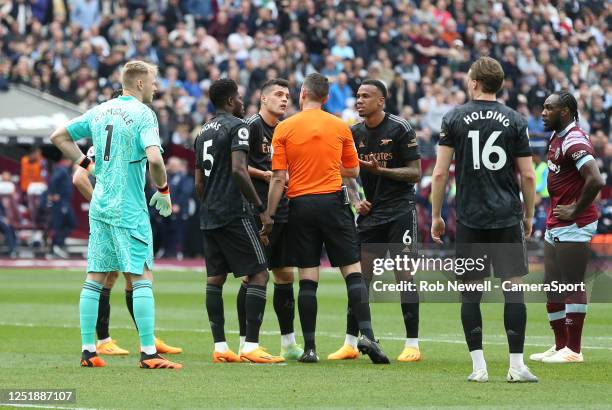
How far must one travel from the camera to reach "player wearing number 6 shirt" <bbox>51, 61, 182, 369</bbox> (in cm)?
1075

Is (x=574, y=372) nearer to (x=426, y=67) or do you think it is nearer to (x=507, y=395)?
(x=507, y=395)

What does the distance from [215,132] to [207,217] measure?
74cm

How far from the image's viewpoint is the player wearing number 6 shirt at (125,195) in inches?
423

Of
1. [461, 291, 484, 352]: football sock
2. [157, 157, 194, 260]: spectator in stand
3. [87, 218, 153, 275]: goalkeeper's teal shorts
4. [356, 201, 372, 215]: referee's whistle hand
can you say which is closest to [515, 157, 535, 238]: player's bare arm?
[461, 291, 484, 352]: football sock

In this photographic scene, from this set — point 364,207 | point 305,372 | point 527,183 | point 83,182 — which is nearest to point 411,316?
point 364,207

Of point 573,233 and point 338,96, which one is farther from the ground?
point 338,96

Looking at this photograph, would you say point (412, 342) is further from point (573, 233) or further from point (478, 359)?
point (478, 359)

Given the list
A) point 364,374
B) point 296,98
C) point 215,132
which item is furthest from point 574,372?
point 296,98

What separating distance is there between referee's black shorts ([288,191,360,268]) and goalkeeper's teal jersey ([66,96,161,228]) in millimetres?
1358

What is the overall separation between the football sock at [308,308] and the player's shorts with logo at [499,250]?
5.93 ft

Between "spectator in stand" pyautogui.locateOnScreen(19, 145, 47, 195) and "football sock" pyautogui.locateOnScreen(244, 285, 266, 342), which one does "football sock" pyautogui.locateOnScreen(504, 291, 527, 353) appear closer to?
"football sock" pyautogui.locateOnScreen(244, 285, 266, 342)

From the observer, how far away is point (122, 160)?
35.4 ft

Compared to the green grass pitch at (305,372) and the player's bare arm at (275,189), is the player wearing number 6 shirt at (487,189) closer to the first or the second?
the green grass pitch at (305,372)

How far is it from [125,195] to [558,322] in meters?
4.03
